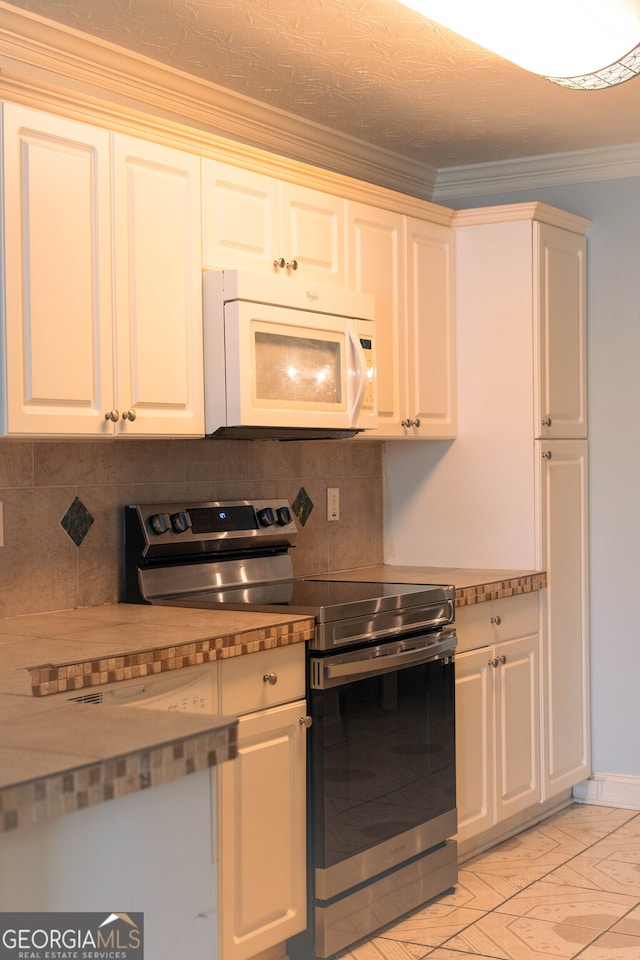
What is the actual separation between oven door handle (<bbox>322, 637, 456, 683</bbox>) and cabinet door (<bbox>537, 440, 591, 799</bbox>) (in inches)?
32.9

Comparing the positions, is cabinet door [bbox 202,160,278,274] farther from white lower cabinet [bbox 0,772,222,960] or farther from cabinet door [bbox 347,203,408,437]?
white lower cabinet [bbox 0,772,222,960]

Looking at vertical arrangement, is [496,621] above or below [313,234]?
below

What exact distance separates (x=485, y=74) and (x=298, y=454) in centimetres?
134

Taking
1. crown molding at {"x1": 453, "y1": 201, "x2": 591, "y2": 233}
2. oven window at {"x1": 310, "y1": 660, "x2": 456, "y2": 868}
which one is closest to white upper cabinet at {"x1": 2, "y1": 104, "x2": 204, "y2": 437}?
oven window at {"x1": 310, "y1": 660, "x2": 456, "y2": 868}

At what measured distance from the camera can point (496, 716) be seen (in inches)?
146

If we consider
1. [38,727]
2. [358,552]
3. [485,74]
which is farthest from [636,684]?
[38,727]

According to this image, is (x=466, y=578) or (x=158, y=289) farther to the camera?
(x=466, y=578)

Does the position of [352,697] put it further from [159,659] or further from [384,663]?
[159,659]

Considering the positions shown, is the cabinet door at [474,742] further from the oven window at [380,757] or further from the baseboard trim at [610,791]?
the baseboard trim at [610,791]

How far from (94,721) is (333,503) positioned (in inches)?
102

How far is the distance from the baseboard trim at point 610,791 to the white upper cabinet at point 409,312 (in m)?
1.45

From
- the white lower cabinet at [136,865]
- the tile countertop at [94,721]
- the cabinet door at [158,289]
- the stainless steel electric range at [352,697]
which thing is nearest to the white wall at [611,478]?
the stainless steel electric range at [352,697]

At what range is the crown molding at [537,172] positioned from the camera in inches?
166

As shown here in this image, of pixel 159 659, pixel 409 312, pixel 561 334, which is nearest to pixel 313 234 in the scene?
pixel 409 312
